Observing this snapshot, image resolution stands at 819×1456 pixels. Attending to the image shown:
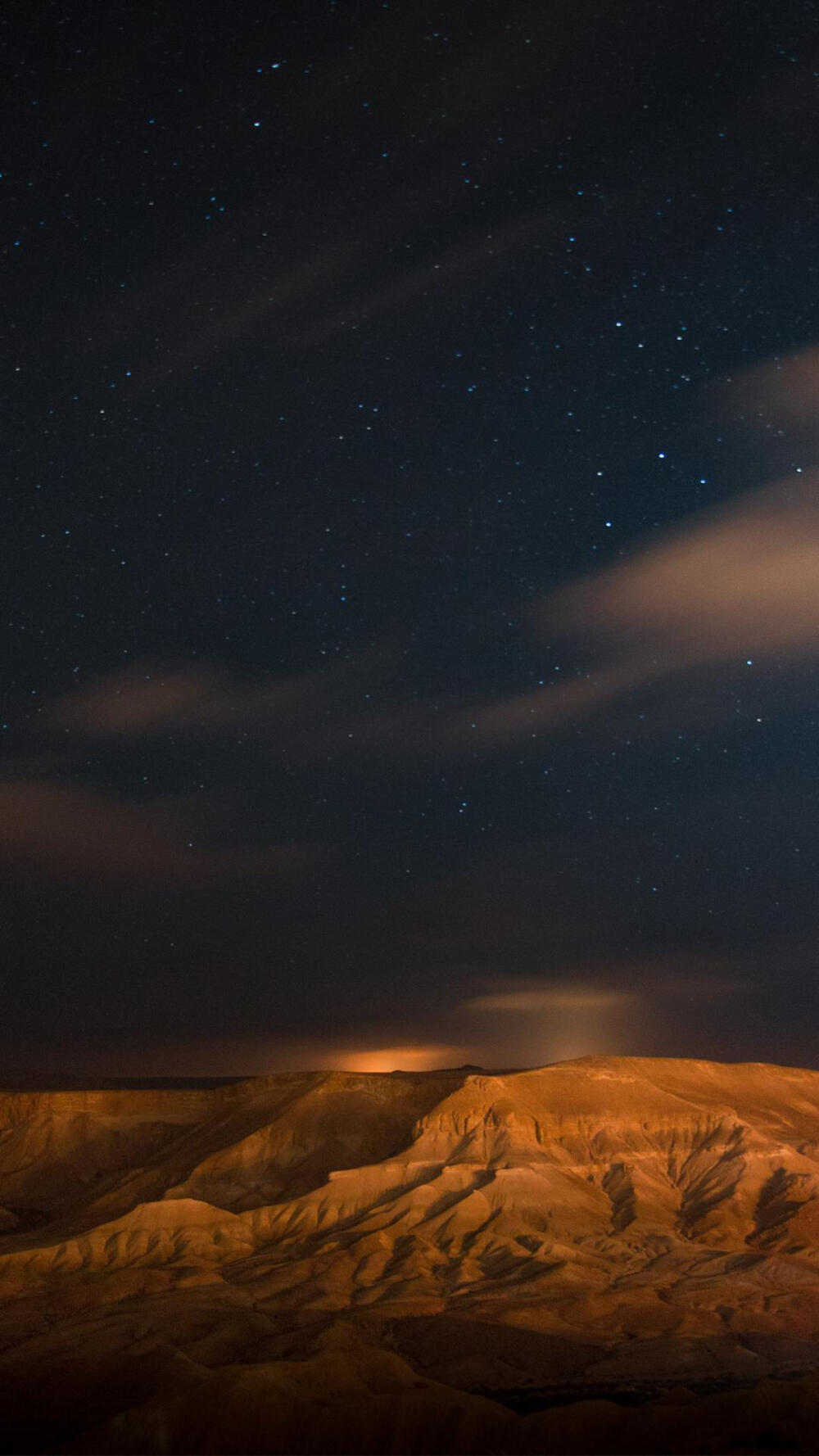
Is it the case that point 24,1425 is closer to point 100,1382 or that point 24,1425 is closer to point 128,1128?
point 100,1382

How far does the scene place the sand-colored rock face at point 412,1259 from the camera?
6600 centimetres

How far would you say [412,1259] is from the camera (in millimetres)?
123812

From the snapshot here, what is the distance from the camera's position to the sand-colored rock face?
6600 cm

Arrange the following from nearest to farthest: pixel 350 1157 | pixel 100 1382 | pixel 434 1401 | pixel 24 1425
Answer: pixel 434 1401 < pixel 24 1425 < pixel 100 1382 < pixel 350 1157

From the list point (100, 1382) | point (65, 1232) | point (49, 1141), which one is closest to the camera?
point (100, 1382)

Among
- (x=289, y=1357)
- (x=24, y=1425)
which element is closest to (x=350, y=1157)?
(x=289, y=1357)

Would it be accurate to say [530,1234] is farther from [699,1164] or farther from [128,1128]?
[128,1128]

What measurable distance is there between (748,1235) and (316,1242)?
42501 millimetres

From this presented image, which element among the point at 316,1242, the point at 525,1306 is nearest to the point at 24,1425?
the point at 525,1306

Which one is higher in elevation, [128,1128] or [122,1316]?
[128,1128]

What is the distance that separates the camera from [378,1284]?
117m

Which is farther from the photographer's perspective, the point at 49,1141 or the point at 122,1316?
the point at 49,1141

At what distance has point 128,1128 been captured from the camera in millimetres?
189375

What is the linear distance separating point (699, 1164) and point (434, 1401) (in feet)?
307
